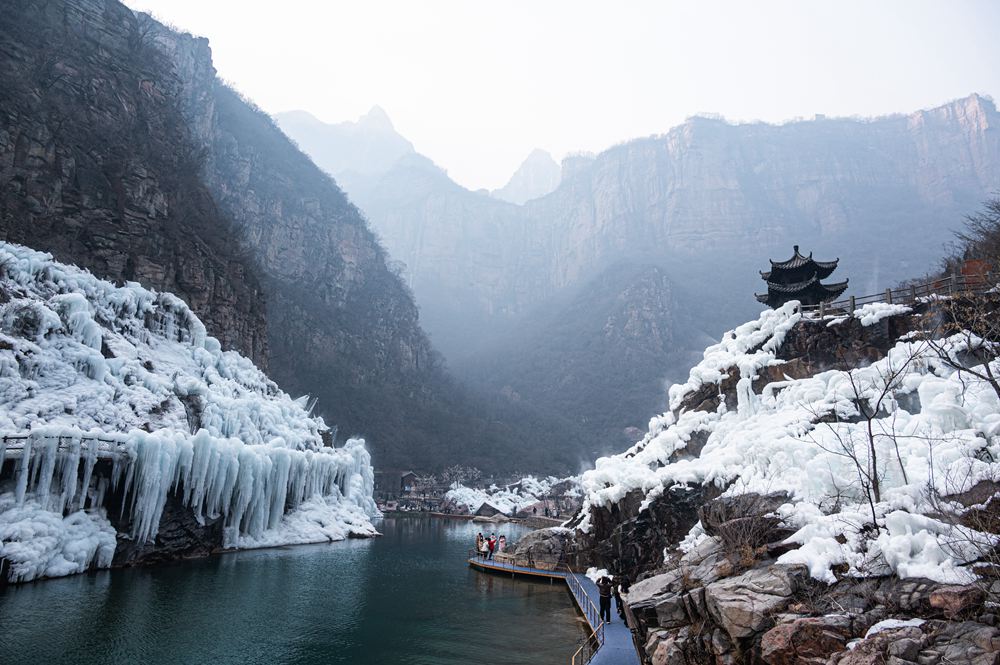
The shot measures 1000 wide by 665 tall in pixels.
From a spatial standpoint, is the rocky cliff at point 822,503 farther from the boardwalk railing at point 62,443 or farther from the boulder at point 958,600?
the boardwalk railing at point 62,443

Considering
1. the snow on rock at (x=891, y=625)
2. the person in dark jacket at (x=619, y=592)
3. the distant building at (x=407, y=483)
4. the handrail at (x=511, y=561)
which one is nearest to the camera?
the snow on rock at (x=891, y=625)

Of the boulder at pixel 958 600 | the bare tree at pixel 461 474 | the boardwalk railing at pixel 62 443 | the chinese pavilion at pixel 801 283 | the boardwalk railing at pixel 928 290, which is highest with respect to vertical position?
the chinese pavilion at pixel 801 283

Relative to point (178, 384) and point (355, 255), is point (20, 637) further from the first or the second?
point (355, 255)

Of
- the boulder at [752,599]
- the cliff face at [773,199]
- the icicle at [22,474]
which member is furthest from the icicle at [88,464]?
the cliff face at [773,199]

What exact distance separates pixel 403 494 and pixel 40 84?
211 ft

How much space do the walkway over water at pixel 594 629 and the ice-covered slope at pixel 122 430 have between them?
54.7 ft

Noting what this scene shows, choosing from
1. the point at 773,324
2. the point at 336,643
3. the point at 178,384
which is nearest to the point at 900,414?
the point at 773,324

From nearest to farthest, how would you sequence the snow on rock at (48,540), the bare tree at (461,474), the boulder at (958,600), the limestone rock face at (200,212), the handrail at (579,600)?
the boulder at (958,600) → the handrail at (579,600) → the snow on rock at (48,540) → the limestone rock face at (200,212) → the bare tree at (461,474)

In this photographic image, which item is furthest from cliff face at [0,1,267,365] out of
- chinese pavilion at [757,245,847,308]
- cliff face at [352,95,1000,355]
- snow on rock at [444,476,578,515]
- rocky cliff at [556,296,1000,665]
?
cliff face at [352,95,1000,355]

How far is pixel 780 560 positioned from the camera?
11.9m

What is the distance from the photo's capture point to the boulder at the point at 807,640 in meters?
9.45

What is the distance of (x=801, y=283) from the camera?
3138 cm

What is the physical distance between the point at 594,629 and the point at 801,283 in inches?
880

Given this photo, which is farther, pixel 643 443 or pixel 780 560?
pixel 643 443
